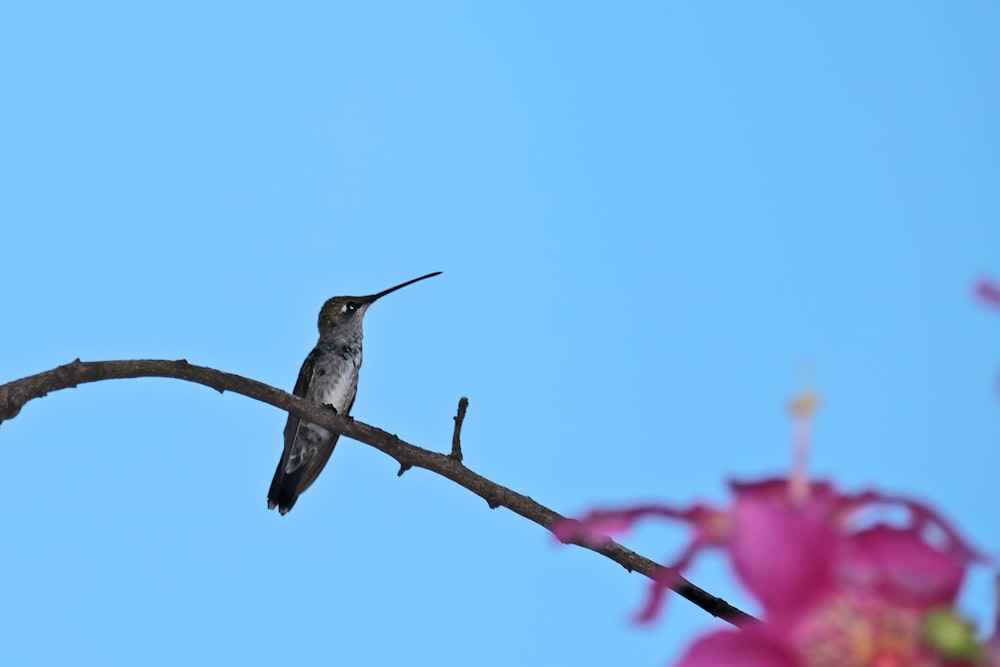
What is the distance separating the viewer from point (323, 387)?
617 centimetres

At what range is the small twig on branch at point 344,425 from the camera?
2.54 metres

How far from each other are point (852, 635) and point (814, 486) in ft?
0.24

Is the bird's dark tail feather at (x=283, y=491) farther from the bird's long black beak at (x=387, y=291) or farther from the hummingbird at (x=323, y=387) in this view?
the bird's long black beak at (x=387, y=291)

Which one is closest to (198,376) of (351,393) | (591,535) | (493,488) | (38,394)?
(38,394)

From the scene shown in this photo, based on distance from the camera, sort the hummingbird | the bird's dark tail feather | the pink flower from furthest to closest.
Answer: the hummingbird
the bird's dark tail feather
the pink flower

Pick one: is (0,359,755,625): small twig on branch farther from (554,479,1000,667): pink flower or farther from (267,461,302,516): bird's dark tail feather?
(267,461,302,516): bird's dark tail feather

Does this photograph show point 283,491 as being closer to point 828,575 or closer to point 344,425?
point 344,425

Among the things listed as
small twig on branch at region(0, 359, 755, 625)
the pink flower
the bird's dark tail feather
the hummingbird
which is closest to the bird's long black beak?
the hummingbird

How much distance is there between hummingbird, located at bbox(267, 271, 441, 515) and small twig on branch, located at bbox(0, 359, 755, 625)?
7.57ft

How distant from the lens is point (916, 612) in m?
0.53

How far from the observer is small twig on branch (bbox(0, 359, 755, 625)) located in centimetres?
254

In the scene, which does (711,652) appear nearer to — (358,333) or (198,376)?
(198,376)

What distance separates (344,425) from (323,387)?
9.25ft

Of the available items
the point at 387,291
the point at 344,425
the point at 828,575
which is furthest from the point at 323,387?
the point at 828,575
